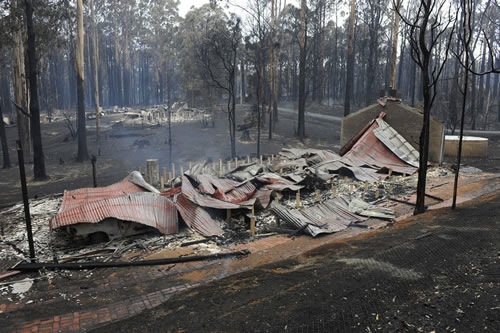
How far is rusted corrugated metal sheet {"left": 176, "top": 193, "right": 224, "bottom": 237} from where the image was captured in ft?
28.6

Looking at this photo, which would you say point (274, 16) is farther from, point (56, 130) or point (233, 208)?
point (233, 208)

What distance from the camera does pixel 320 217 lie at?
9617mm

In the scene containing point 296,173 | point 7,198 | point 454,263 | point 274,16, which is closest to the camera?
point 454,263

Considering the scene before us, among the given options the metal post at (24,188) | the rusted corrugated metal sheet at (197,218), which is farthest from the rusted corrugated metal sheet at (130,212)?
the metal post at (24,188)

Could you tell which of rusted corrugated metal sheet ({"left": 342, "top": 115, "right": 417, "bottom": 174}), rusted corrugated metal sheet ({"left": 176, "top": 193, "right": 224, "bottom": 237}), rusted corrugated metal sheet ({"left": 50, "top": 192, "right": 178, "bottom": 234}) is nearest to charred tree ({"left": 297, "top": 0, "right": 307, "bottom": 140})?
rusted corrugated metal sheet ({"left": 342, "top": 115, "right": 417, "bottom": 174})

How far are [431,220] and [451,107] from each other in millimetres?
19459

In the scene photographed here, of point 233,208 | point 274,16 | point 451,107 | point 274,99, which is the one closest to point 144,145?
point 274,99

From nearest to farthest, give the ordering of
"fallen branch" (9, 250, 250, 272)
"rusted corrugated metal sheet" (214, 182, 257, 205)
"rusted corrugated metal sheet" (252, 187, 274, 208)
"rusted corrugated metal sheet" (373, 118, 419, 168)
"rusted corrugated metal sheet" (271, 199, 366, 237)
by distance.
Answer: "fallen branch" (9, 250, 250, 272) < "rusted corrugated metal sheet" (271, 199, 366, 237) < "rusted corrugated metal sheet" (214, 182, 257, 205) < "rusted corrugated metal sheet" (252, 187, 274, 208) < "rusted corrugated metal sheet" (373, 118, 419, 168)

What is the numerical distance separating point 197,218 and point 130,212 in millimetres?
1529

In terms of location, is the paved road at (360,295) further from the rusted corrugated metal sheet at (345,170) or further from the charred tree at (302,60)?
the charred tree at (302,60)

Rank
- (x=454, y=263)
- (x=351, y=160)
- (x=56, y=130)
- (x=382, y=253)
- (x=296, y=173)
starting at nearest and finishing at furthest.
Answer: (x=454, y=263), (x=382, y=253), (x=296, y=173), (x=351, y=160), (x=56, y=130)

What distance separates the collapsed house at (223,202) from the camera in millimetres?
8219

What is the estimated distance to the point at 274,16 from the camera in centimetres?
3083

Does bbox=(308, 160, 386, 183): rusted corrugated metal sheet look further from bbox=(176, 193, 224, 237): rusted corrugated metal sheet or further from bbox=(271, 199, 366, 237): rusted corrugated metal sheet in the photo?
bbox=(176, 193, 224, 237): rusted corrugated metal sheet
